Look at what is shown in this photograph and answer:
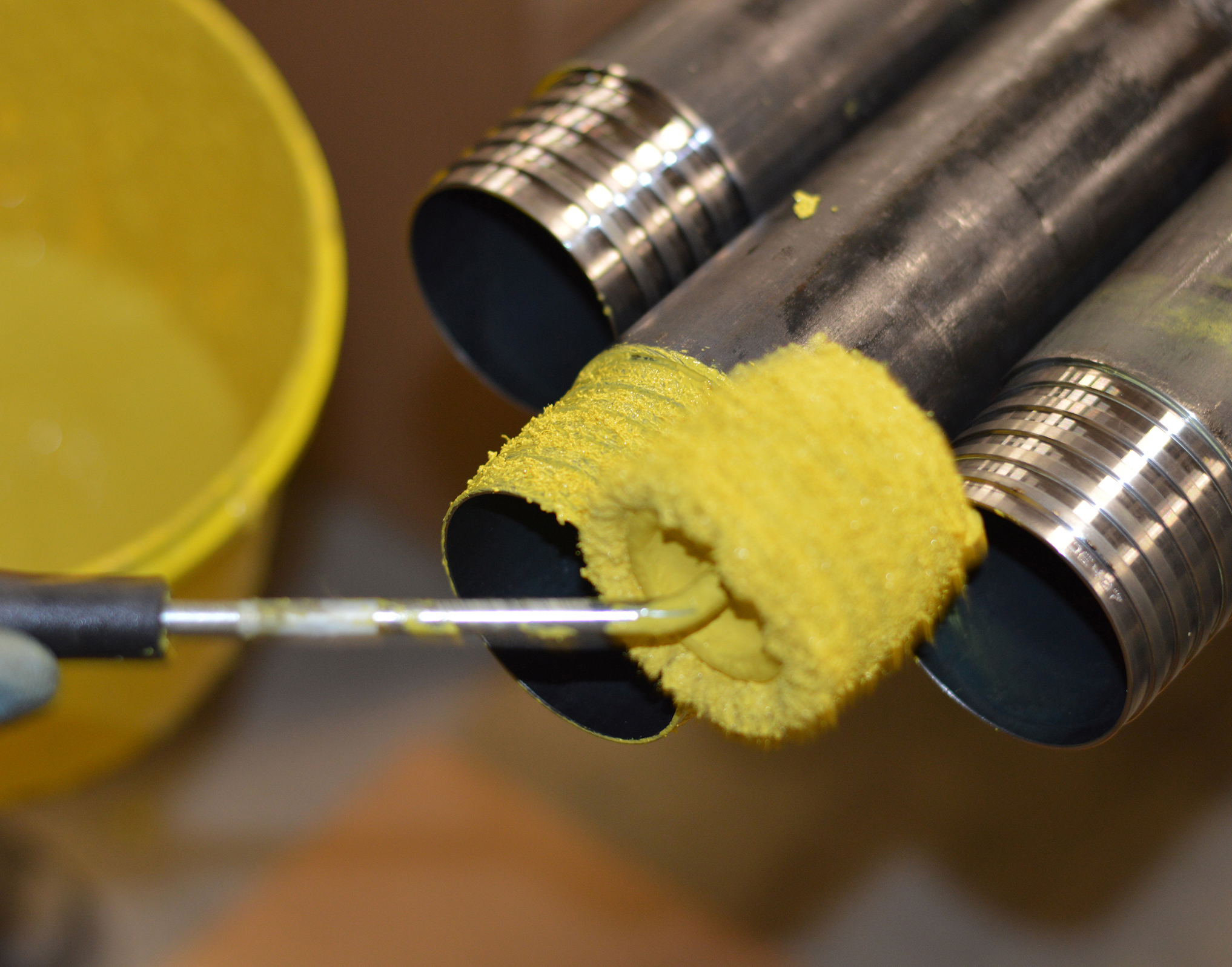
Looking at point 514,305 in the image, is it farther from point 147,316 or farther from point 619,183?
point 147,316

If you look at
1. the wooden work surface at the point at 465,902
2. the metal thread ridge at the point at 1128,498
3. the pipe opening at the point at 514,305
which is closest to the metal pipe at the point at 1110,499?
the metal thread ridge at the point at 1128,498

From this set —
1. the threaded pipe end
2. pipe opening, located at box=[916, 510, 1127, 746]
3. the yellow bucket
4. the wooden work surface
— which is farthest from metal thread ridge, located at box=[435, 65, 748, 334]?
the wooden work surface

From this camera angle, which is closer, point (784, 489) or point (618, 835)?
point (784, 489)

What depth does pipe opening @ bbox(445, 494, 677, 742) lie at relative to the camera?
27 cm

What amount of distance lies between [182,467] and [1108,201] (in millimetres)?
497

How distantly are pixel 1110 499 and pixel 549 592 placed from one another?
14 centimetres

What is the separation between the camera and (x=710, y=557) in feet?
0.79

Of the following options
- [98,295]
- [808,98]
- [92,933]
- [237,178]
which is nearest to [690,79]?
[808,98]

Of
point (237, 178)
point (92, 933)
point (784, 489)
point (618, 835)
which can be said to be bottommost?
point (92, 933)

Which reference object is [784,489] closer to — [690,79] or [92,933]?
[690,79]

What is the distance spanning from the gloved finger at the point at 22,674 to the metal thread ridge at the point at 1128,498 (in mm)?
210

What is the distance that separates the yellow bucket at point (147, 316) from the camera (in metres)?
0.48

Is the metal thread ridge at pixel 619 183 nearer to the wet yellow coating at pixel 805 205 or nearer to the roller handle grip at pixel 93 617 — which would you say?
the wet yellow coating at pixel 805 205

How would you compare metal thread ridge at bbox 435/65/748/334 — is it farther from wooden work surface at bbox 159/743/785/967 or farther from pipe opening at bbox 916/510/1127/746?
wooden work surface at bbox 159/743/785/967
